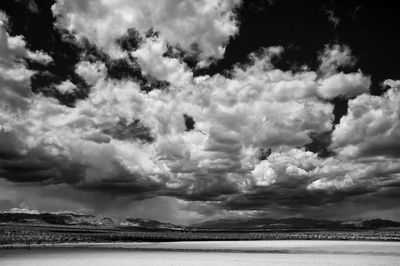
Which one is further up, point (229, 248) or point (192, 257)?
point (229, 248)

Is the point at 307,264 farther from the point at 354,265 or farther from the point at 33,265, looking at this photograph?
the point at 33,265

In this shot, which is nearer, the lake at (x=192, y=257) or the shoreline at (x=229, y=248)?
the lake at (x=192, y=257)

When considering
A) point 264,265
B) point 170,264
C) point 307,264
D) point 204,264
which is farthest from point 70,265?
point 307,264

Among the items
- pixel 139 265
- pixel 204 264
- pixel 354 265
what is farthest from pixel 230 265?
pixel 354 265

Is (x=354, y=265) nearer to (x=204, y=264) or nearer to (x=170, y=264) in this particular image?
(x=204, y=264)

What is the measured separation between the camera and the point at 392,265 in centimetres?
4088

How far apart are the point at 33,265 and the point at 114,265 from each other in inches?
330

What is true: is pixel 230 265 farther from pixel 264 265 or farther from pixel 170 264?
pixel 170 264

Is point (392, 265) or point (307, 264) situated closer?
point (392, 265)

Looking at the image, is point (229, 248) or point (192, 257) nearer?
point (192, 257)

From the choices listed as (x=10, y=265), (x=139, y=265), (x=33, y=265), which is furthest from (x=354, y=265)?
(x=10, y=265)

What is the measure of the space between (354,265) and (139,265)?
23.3m

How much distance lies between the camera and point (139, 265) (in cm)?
4228

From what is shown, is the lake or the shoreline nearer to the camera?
the lake
